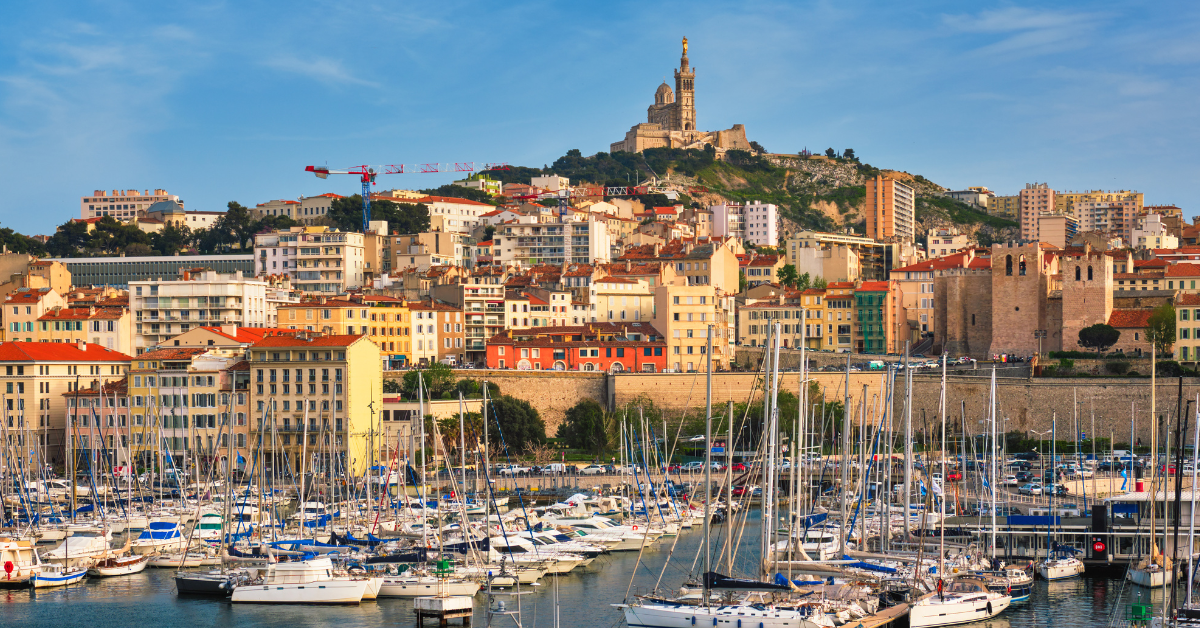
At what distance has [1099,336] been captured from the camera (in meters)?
69.1

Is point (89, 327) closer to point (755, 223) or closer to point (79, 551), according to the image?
point (79, 551)

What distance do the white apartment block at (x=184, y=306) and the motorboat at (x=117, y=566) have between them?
3315 centimetres

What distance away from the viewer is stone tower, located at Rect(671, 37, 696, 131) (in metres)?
159

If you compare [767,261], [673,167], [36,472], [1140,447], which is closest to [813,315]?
[767,261]

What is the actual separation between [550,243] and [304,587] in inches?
2607

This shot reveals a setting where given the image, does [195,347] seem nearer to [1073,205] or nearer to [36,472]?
[36,472]

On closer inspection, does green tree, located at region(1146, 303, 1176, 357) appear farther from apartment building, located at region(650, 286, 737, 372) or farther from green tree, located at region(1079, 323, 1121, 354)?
apartment building, located at region(650, 286, 737, 372)

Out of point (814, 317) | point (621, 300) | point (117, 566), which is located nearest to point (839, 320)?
point (814, 317)

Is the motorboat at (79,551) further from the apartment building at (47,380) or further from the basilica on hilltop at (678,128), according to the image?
the basilica on hilltop at (678,128)

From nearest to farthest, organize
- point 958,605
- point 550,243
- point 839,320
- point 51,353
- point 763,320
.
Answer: point 958,605 < point 51,353 < point 763,320 < point 839,320 < point 550,243

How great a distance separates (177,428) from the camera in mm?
56531

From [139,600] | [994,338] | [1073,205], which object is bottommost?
[139,600]

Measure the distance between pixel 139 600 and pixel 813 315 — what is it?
51.6 m

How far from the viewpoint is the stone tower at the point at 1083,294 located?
70.1m
